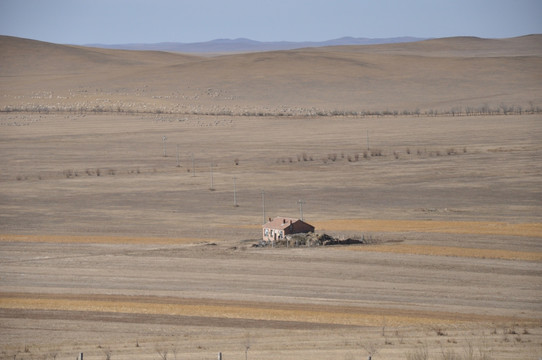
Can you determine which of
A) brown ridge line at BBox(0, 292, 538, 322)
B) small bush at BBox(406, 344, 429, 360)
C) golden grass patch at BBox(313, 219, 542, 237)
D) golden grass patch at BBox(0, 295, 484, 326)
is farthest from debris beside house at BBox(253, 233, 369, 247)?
small bush at BBox(406, 344, 429, 360)

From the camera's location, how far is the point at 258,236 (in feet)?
122

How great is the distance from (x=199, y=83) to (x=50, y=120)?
38151 mm

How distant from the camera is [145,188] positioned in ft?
165

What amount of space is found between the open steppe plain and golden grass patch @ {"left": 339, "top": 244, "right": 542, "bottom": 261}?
103 millimetres

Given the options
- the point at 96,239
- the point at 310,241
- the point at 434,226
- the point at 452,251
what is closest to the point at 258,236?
the point at 310,241

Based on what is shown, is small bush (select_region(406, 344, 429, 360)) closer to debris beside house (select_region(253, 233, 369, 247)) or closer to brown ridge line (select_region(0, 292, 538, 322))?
brown ridge line (select_region(0, 292, 538, 322))

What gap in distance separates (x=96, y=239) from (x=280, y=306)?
550 inches

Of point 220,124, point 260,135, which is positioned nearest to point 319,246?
point 260,135

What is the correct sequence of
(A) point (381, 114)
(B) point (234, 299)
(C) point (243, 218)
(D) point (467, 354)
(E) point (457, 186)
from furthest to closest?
(A) point (381, 114) → (E) point (457, 186) → (C) point (243, 218) → (B) point (234, 299) → (D) point (467, 354)

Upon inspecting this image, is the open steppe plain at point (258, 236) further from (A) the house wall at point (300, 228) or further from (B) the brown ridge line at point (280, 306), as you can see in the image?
(A) the house wall at point (300, 228)

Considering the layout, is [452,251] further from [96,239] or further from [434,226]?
[96,239]

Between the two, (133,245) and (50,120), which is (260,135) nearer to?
(50,120)

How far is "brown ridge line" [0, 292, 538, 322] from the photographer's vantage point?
23.8m

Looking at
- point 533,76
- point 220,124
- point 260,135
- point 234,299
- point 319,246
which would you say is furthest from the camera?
point 533,76
